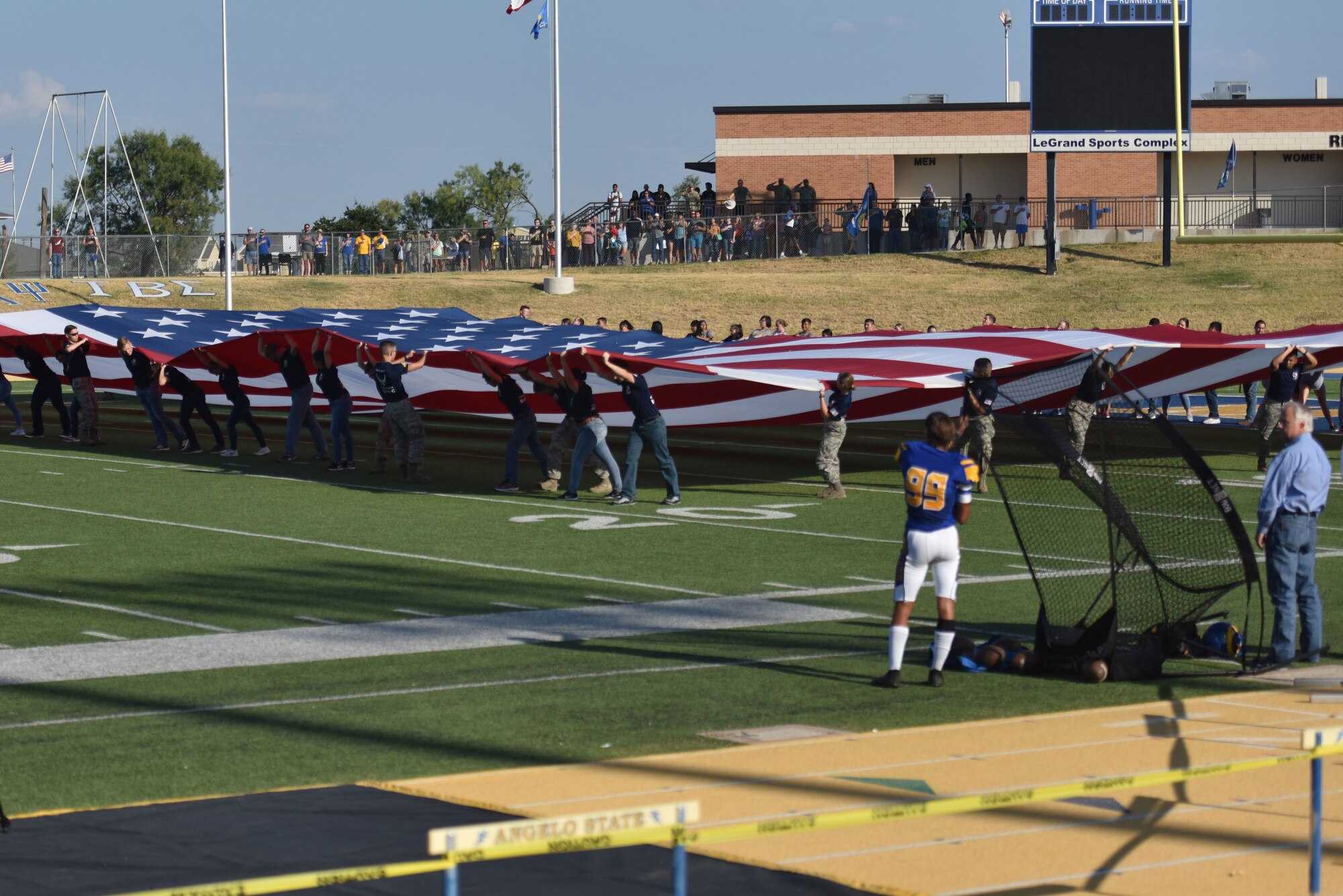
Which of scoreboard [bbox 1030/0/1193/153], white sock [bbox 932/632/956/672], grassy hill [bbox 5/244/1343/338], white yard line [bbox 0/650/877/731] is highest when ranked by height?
scoreboard [bbox 1030/0/1193/153]

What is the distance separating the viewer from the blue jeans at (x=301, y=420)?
22.7 m

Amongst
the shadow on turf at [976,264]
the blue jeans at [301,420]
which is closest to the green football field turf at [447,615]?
the blue jeans at [301,420]

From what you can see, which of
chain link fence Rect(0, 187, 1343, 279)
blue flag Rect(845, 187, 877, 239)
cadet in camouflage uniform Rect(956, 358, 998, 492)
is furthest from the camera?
chain link fence Rect(0, 187, 1343, 279)

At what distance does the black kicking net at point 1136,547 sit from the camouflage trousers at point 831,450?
7.22 metres

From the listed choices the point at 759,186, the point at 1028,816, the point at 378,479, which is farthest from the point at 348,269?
the point at 1028,816

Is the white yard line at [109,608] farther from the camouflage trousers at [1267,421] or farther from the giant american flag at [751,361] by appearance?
the camouflage trousers at [1267,421]

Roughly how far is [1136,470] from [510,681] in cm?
443

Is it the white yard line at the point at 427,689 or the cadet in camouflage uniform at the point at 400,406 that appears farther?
the cadet in camouflage uniform at the point at 400,406

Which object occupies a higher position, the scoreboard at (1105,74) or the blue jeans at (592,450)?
the scoreboard at (1105,74)

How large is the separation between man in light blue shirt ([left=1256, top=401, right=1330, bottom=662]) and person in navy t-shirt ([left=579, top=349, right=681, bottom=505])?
8.92 meters

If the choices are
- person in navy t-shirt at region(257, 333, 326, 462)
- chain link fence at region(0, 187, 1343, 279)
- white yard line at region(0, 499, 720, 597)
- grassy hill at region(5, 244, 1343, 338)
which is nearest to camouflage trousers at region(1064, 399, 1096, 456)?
white yard line at region(0, 499, 720, 597)

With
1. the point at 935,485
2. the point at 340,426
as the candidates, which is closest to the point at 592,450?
the point at 340,426

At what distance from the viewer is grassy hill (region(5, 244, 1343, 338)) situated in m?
46.0

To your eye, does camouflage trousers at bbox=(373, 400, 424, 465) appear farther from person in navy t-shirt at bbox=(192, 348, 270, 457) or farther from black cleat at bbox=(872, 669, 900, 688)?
black cleat at bbox=(872, 669, 900, 688)
